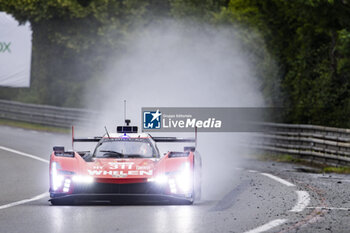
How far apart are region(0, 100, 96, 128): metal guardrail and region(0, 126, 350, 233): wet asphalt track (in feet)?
60.7

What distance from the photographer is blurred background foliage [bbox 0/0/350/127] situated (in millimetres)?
32125

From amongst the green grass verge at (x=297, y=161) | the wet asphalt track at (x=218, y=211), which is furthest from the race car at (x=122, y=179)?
the green grass verge at (x=297, y=161)

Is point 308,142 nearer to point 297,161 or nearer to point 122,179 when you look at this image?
point 297,161

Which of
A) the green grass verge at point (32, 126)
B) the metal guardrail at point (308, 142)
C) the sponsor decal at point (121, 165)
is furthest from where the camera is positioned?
the green grass verge at point (32, 126)

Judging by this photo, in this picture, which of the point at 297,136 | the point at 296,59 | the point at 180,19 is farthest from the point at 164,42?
the point at 297,136

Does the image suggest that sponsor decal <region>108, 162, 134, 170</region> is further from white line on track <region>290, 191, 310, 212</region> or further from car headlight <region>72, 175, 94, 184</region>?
white line on track <region>290, 191, 310, 212</region>

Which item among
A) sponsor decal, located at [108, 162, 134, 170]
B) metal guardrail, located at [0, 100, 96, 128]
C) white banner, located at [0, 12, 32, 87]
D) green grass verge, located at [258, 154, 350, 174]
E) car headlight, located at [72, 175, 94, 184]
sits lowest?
green grass verge, located at [258, 154, 350, 174]

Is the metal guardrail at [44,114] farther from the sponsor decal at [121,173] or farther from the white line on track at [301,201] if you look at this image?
the sponsor decal at [121,173]

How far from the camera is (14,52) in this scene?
43.9 meters

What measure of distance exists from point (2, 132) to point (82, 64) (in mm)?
10849

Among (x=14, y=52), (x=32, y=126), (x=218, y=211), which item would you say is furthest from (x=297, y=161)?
(x=14, y=52)

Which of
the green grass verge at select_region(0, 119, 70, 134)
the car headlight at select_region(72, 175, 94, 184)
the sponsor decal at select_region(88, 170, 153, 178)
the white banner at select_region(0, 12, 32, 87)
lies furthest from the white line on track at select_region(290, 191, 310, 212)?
the white banner at select_region(0, 12, 32, 87)

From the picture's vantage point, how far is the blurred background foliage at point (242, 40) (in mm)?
32125

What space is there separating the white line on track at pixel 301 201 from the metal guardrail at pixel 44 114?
2190 cm
